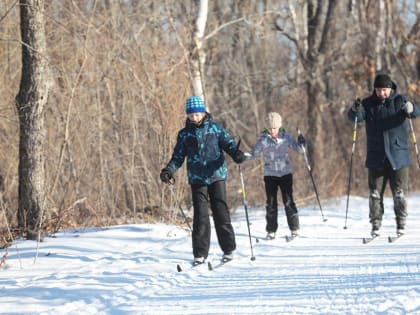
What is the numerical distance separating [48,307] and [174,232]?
447 cm

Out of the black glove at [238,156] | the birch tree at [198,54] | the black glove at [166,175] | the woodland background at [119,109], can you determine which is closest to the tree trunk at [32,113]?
the woodland background at [119,109]

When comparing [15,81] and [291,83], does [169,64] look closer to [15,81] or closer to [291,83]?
[15,81]

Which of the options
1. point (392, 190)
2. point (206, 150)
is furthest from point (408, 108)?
point (206, 150)

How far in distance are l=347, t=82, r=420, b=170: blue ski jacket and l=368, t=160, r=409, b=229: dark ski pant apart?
121 mm

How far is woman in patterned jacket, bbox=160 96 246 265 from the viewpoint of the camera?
25.6 ft

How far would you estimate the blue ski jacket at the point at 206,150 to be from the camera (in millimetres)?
7812

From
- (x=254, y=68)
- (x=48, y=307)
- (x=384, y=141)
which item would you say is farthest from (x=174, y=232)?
(x=254, y=68)

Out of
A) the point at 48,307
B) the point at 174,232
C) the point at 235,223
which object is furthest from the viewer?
the point at 235,223

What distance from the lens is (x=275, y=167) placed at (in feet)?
31.6

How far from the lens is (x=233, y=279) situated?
685cm

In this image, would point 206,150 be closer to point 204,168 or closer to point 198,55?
point 204,168

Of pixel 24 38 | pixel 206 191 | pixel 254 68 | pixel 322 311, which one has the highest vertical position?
pixel 254 68

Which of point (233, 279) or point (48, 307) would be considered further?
point (233, 279)

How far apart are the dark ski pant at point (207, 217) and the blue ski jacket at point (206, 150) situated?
0.37ft
